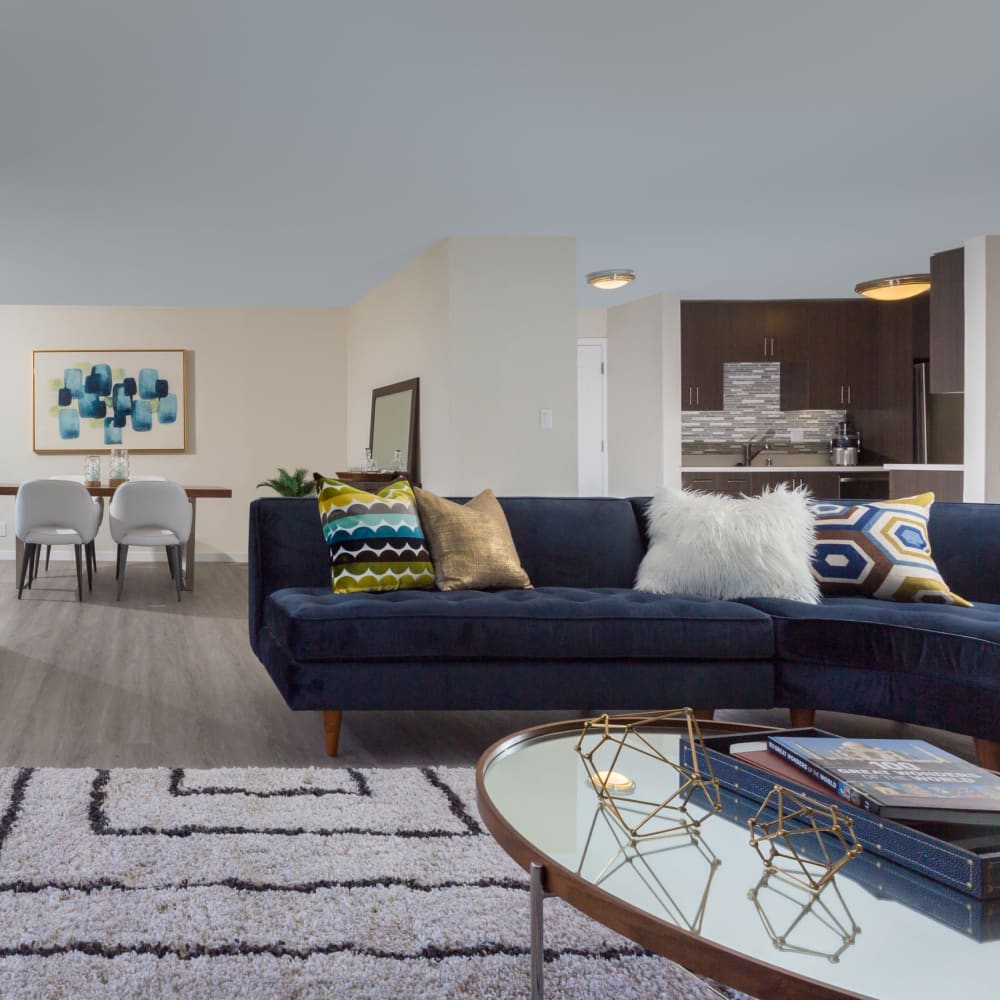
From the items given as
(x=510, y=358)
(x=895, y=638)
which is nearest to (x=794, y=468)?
(x=510, y=358)

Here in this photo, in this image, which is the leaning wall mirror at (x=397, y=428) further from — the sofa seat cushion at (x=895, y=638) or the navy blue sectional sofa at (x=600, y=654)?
the sofa seat cushion at (x=895, y=638)

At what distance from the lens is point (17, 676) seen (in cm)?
414

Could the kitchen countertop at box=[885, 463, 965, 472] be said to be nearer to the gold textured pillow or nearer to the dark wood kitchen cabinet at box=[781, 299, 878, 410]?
the dark wood kitchen cabinet at box=[781, 299, 878, 410]

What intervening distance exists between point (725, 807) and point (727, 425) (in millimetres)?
7849

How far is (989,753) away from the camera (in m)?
2.72

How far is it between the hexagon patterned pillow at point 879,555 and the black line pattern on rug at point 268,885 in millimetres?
1879

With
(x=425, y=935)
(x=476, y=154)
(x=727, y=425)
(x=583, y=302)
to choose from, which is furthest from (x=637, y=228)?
(x=425, y=935)

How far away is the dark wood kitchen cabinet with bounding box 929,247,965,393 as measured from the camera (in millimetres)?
6410

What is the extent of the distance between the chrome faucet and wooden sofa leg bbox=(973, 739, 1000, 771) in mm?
6389

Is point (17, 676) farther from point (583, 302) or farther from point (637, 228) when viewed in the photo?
point (583, 302)

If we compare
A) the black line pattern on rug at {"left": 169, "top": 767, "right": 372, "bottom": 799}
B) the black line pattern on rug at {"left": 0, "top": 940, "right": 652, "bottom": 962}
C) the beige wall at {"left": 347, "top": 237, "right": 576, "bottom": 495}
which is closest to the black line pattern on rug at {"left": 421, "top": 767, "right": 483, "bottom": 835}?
the black line pattern on rug at {"left": 169, "top": 767, "right": 372, "bottom": 799}

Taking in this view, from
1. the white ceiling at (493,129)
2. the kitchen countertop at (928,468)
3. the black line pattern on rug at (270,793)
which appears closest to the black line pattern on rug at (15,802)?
the black line pattern on rug at (270,793)

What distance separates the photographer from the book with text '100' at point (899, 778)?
1.33m

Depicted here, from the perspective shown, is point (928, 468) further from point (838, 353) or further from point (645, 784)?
point (645, 784)
